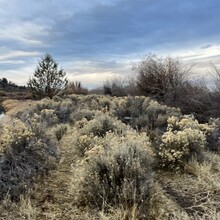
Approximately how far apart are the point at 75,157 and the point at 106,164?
278 cm

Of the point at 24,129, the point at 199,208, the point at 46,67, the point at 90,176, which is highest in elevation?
the point at 46,67

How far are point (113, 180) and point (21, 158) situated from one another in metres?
2.25

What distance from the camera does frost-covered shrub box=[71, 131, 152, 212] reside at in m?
5.68

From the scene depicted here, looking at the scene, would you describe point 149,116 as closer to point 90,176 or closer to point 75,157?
point 75,157

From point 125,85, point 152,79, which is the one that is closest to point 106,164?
point 152,79

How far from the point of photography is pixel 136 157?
6703 mm

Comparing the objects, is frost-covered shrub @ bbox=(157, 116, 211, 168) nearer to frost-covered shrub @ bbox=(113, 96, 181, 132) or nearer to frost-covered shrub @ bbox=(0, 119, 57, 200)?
frost-covered shrub @ bbox=(0, 119, 57, 200)

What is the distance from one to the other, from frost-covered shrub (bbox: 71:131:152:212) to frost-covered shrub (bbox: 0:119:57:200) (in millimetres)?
986

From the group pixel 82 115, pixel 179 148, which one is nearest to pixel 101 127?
pixel 179 148

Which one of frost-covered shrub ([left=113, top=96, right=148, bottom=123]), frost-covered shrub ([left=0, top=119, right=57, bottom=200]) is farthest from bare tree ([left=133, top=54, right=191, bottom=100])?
frost-covered shrub ([left=0, top=119, right=57, bottom=200])

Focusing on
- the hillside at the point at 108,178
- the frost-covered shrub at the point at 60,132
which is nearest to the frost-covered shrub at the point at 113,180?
the hillside at the point at 108,178

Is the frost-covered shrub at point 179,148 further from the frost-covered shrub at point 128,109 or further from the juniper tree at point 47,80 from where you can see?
the juniper tree at point 47,80

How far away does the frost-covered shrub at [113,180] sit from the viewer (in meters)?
5.68

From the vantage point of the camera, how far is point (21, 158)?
7.47 metres
